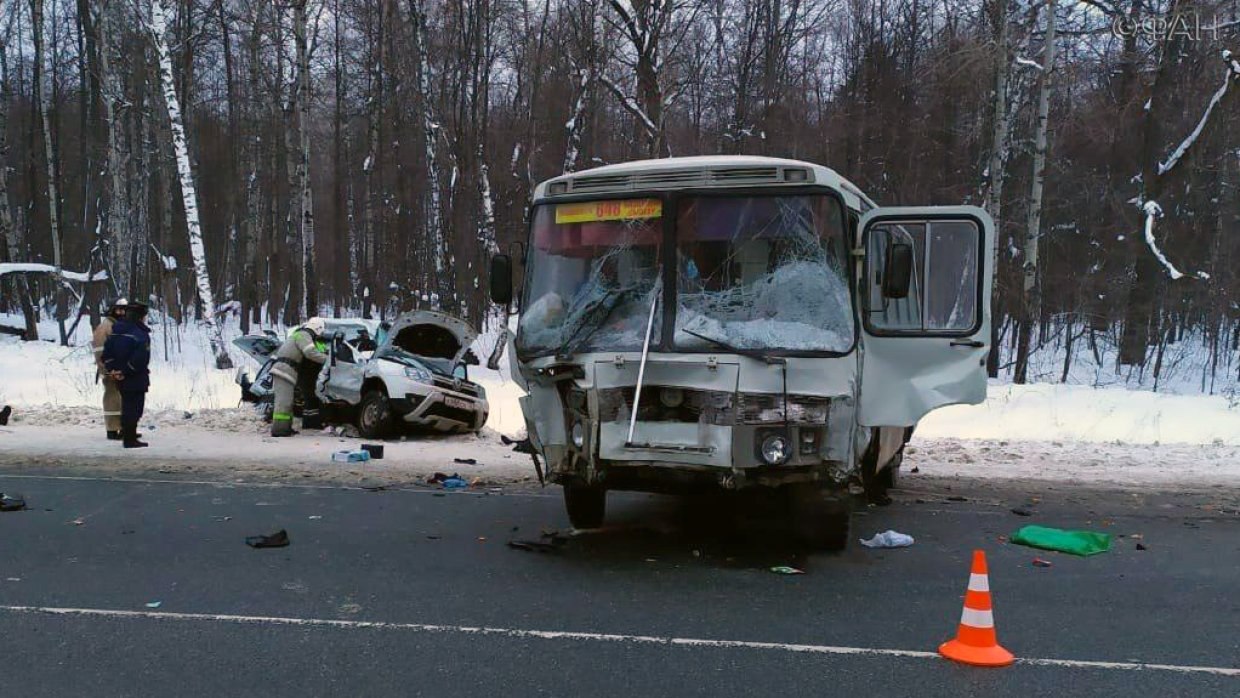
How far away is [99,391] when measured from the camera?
56.5ft

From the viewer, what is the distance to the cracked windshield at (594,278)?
239 inches

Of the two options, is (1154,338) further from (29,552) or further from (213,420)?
(29,552)

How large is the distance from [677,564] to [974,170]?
2386 centimetres

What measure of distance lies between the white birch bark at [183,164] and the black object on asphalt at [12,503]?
12229 mm

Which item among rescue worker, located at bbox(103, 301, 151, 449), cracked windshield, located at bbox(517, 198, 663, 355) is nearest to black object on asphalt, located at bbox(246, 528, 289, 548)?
cracked windshield, located at bbox(517, 198, 663, 355)

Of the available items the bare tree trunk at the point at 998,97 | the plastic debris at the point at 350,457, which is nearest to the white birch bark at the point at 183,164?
the plastic debris at the point at 350,457

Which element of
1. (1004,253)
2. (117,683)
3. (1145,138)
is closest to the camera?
(117,683)

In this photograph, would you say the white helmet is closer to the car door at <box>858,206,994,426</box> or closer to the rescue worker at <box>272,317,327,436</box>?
the rescue worker at <box>272,317,327,436</box>

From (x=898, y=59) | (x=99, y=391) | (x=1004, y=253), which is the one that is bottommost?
(x=99, y=391)

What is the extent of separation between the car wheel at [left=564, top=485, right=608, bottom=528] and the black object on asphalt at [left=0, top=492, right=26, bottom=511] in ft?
16.6

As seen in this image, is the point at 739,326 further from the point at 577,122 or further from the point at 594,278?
the point at 577,122

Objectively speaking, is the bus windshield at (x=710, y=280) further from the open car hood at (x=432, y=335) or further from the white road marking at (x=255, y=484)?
the open car hood at (x=432, y=335)

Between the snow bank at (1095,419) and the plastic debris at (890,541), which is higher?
the snow bank at (1095,419)

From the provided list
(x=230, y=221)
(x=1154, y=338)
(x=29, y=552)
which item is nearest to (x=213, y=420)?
(x=29, y=552)
